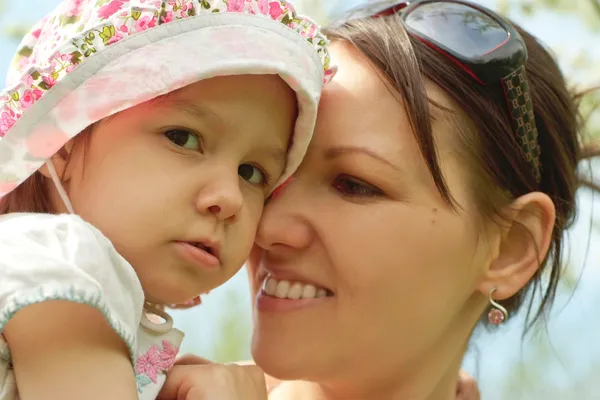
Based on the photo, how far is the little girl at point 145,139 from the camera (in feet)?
3.50

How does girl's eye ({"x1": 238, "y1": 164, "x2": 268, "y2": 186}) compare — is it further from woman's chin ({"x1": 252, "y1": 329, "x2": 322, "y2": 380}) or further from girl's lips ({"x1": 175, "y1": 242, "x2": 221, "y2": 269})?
woman's chin ({"x1": 252, "y1": 329, "x2": 322, "y2": 380})

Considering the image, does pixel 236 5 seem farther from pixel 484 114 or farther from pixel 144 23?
pixel 484 114

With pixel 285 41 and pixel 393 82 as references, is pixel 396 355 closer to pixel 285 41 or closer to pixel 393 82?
pixel 393 82

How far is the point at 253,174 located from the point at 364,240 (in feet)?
0.97

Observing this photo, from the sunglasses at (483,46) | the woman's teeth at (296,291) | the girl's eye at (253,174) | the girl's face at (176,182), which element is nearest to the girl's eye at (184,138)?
the girl's face at (176,182)

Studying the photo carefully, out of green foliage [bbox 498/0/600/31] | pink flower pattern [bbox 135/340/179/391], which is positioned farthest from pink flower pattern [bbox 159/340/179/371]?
green foliage [bbox 498/0/600/31]

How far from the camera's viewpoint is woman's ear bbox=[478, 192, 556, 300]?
65.4 inches

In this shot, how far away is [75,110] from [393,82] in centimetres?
69

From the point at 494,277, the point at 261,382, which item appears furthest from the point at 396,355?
the point at 261,382

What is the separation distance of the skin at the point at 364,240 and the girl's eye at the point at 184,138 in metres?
0.38

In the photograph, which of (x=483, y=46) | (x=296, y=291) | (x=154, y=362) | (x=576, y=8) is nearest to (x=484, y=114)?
(x=483, y=46)

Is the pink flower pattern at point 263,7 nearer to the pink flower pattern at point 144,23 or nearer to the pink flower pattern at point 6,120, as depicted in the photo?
the pink flower pattern at point 144,23

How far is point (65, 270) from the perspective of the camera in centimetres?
86

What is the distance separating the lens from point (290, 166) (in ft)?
4.52
